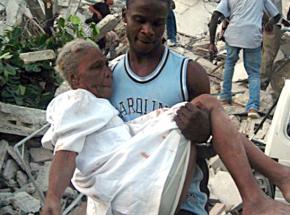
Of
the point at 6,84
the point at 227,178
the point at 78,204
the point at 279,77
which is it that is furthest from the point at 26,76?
the point at 279,77

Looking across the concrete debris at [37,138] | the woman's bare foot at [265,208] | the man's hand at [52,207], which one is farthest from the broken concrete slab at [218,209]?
the man's hand at [52,207]

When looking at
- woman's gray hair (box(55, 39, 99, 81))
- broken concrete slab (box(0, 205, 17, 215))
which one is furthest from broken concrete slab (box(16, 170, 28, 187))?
woman's gray hair (box(55, 39, 99, 81))

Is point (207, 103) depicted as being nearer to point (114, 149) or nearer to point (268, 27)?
point (114, 149)

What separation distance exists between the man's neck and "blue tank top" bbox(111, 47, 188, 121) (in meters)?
0.02

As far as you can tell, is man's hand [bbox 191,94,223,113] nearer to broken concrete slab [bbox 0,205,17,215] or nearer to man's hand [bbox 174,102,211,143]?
man's hand [bbox 174,102,211,143]

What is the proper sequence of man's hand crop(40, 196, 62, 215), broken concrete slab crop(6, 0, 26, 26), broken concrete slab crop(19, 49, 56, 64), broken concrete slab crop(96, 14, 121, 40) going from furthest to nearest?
1. broken concrete slab crop(96, 14, 121, 40)
2. broken concrete slab crop(6, 0, 26, 26)
3. broken concrete slab crop(19, 49, 56, 64)
4. man's hand crop(40, 196, 62, 215)

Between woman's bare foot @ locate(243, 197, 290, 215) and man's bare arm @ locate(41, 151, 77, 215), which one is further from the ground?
man's bare arm @ locate(41, 151, 77, 215)

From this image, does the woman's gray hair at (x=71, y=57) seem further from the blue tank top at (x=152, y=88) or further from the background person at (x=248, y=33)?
the background person at (x=248, y=33)

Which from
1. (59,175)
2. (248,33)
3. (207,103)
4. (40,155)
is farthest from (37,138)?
(207,103)

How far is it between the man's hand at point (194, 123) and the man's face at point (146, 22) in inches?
11.8

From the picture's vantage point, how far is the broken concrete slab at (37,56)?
21.4 ft

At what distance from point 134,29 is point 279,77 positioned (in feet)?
20.2

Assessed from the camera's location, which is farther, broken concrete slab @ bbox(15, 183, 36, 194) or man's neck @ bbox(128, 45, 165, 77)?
broken concrete slab @ bbox(15, 183, 36, 194)

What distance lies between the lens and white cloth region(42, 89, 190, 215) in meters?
2.44
